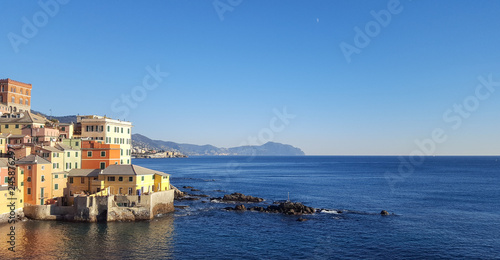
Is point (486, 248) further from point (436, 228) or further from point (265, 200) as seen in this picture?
point (265, 200)

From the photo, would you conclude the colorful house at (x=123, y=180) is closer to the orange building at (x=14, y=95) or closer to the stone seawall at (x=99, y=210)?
the stone seawall at (x=99, y=210)

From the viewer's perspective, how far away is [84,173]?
74.4 meters

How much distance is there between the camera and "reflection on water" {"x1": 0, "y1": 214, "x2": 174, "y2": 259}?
4781cm

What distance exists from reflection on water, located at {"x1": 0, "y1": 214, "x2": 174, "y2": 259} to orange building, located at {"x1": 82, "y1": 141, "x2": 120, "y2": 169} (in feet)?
52.9

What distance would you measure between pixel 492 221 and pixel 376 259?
39532 millimetres

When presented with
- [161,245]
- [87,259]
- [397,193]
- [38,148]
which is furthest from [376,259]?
[397,193]

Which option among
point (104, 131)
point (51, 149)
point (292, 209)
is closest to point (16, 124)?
point (51, 149)

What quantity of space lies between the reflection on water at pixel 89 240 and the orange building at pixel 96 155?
16.1 meters

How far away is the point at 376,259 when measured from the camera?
47594mm

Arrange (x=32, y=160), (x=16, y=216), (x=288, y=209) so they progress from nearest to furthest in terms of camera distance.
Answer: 1. (x=16, y=216)
2. (x=32, y=160)
3. (x=288, y=209)

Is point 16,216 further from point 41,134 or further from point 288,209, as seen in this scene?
point 288,209

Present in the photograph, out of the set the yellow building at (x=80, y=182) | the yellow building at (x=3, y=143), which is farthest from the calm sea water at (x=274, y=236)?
the yellow building at (x=3, y=143)

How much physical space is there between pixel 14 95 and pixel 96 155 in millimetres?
46765

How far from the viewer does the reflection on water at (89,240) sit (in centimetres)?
4781
